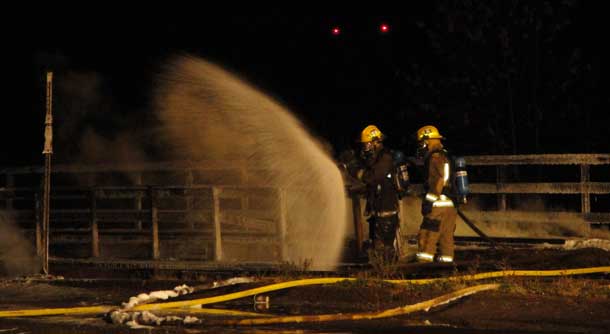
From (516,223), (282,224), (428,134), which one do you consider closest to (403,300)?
(428,134)

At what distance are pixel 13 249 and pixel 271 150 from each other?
4093 millimetres

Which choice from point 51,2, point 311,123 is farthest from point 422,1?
point 51,2

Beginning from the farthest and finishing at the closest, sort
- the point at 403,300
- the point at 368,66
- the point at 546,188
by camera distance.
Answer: the point at 368,66 → the point at 546,188 → the point at 403,300

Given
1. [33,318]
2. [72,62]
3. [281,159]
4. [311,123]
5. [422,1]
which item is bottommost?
[33,318]

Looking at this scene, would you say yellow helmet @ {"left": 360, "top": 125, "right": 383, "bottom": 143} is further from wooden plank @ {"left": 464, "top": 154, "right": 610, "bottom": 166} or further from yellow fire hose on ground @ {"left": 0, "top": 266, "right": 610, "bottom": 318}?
wooden plank @ {"left": 464, "top": 154, "right": 610, "bottom": 166}

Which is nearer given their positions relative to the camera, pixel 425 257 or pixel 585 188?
pixel 425 257

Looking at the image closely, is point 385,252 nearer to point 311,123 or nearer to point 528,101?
point 528,101

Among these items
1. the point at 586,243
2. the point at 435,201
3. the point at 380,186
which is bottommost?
the point at 586,243

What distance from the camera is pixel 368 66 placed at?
93.6 feet

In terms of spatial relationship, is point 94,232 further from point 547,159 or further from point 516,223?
point 516,223

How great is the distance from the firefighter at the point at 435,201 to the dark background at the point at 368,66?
41.0 feet

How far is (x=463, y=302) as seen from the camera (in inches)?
384

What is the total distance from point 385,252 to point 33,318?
414 cm

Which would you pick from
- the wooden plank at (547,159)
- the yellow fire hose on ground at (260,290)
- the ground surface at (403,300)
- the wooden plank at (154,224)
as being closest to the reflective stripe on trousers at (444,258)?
the ground surface at (403,300)
